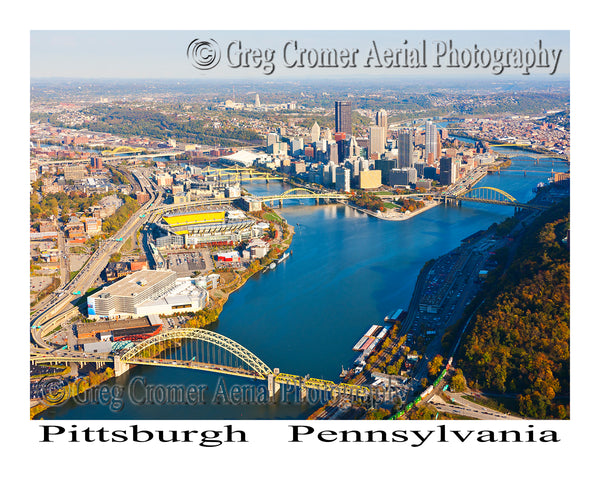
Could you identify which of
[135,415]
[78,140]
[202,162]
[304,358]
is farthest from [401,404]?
[78,140]

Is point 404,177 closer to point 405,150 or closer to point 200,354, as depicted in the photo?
point 405,150

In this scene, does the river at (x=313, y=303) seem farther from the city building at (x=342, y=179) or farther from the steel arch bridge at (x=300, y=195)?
the city building at (x=342, y=179)

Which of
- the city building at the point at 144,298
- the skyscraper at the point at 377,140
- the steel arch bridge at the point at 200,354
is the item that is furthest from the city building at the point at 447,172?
the steel arch bridge at the point at 200,354

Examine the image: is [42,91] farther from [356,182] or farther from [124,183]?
[356,182]

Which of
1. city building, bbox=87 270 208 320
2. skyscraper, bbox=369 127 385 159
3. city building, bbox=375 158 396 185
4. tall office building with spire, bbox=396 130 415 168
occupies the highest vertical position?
skyscraper, bbox=369 127 385 159

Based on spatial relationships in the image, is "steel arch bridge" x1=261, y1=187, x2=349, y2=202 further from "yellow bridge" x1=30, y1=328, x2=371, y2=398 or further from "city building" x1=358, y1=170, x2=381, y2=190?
"yellow bridge" x1=30, y1=328, x2=371, y2=398

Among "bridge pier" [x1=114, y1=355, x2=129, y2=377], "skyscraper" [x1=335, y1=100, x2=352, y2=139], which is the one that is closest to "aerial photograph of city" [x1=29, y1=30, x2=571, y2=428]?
"bridge pier" [x1=114, y1=355, x2=129, y2=377]

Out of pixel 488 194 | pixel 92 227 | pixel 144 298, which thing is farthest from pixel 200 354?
pixel 488 194
